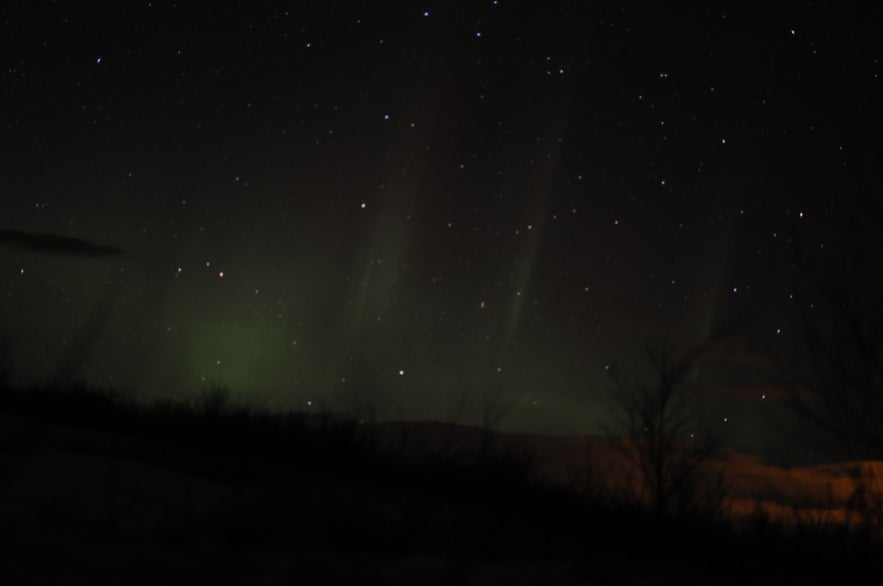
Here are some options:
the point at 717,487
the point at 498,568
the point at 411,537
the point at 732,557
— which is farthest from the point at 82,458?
the point at 717,487

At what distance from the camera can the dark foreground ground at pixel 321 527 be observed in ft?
10.3

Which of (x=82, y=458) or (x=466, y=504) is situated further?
(x=466, y=504)

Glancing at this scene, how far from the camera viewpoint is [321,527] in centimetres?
423

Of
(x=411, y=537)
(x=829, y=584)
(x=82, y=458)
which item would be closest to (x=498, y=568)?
(x=411, y=537)

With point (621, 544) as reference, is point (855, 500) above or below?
above

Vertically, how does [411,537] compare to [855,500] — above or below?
below

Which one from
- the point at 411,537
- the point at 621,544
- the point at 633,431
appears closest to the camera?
the point at 411,537

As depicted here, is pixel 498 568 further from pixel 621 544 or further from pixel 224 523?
pixel 621 544

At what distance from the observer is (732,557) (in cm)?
543

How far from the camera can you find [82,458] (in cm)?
542

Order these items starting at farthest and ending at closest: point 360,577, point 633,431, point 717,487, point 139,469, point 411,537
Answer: point 633,431
point 717,487
point 139,469
point 411,537
point 360,577

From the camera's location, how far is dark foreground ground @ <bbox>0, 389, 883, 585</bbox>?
312 centimetres

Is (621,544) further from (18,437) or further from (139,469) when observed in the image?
(18,437)

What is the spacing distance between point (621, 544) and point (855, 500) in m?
4.20
